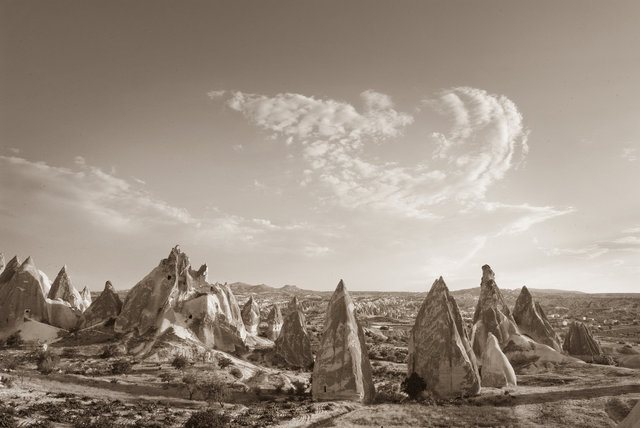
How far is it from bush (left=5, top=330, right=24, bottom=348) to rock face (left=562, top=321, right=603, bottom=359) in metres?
64.1

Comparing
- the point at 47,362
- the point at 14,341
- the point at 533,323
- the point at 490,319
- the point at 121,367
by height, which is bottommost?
the point at 121,367

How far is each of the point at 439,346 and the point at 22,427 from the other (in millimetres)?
25442

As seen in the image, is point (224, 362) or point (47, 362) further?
point (224, 362)

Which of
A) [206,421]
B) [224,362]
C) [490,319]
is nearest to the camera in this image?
[206,421]

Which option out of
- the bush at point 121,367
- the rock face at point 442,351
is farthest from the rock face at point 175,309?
the rock face at point 442,351

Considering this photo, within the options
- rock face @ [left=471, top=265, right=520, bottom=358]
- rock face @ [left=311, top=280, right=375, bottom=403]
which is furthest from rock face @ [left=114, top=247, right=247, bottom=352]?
rock face @ [left=471, top=265, right=520, bottom=358]

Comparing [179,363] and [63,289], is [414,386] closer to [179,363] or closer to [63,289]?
[179,363]

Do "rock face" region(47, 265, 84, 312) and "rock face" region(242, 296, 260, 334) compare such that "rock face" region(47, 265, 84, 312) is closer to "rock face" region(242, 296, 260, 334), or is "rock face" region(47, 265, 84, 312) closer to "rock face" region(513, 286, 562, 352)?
"rock face" region(242, 296, 260, 334)

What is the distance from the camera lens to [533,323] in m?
56.5

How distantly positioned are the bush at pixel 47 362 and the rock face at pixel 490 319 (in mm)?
41234

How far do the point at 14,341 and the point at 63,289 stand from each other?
16361mm

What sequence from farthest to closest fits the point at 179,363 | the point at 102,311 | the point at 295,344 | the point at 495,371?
the point at 102,311 → the point at 295,344 → the point at 179,363 → the point at 495,371

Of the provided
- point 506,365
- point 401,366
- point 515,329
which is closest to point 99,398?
point 506,365

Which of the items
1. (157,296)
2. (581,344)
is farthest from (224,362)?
(581,344)
